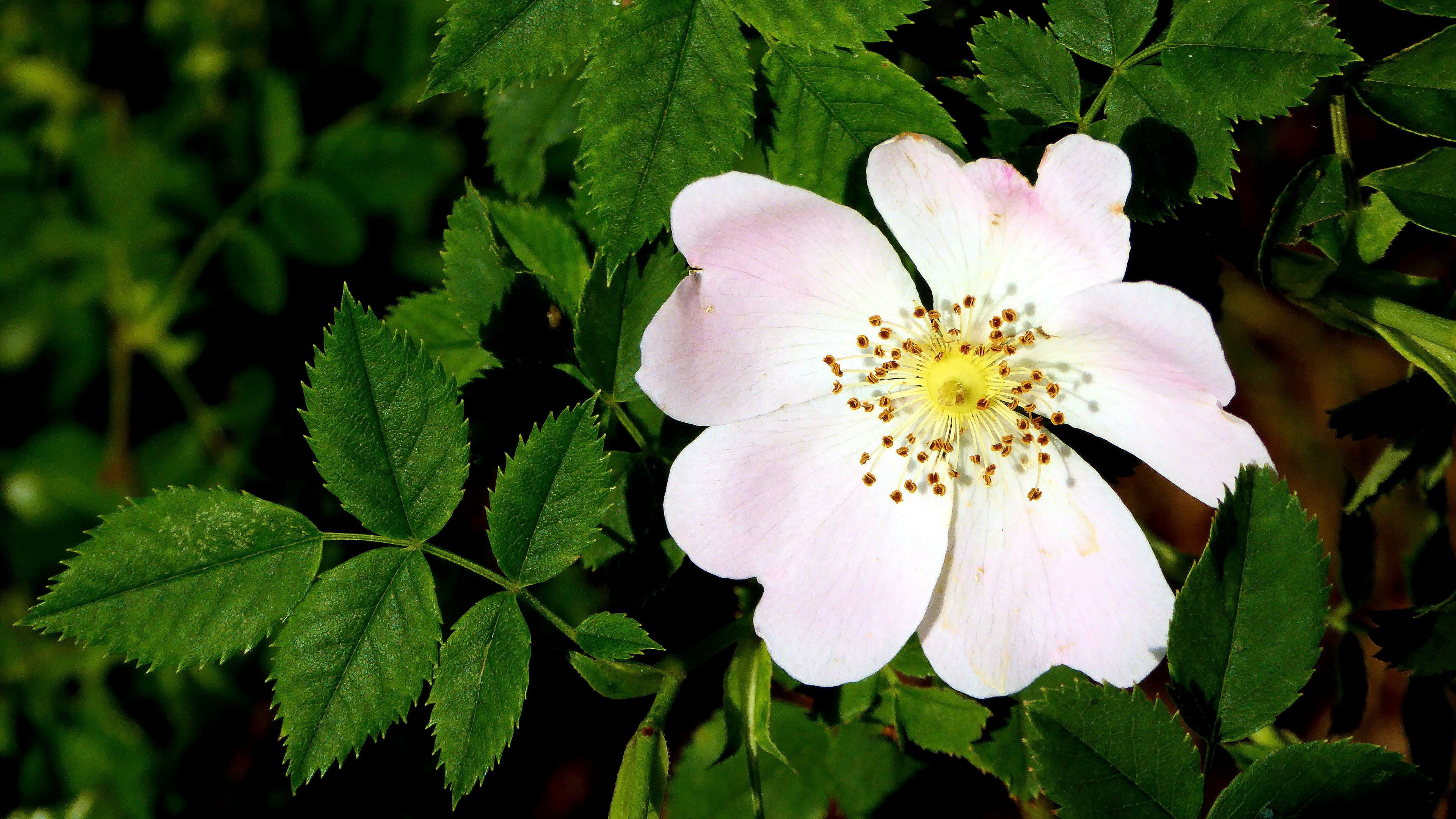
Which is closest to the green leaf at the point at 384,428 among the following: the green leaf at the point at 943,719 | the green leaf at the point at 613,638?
the green leaf at the point at 613,638

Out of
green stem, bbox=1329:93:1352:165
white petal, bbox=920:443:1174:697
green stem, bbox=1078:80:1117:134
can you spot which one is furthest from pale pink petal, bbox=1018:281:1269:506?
green stem, bbox=1329:93:1352:165

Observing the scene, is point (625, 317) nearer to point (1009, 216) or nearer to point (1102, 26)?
point (1009, 216)

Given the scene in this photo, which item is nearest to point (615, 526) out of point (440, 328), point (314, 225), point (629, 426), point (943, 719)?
point (629, 426)

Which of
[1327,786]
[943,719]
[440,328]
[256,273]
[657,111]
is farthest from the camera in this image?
[256,273]

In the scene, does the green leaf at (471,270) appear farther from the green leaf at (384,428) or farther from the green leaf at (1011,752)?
the green leaf at (1011,752)

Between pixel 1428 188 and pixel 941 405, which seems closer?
pixel 1428 188

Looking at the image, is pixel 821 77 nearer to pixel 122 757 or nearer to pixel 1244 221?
pixel 122 757

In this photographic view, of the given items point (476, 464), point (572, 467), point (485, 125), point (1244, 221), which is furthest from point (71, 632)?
point (1244, 221)
